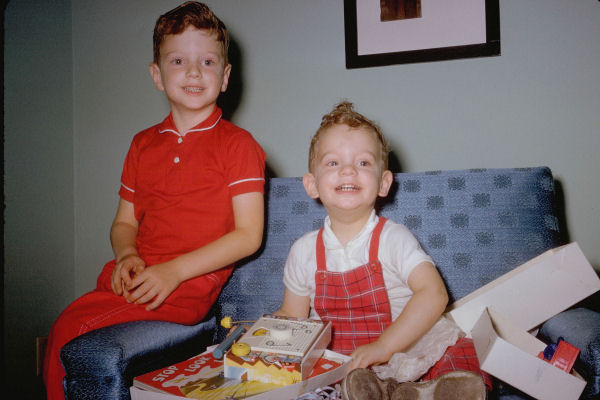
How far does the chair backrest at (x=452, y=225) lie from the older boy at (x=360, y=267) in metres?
0.11

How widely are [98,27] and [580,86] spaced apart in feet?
6.94

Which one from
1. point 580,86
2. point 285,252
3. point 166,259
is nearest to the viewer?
point 166,259

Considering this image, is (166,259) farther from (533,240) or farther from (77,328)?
(533,240)

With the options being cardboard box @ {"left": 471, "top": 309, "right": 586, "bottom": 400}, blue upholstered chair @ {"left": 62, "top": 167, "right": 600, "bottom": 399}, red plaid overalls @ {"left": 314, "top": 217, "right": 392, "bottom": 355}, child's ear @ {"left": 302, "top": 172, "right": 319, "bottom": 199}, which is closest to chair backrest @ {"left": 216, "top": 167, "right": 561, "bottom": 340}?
blue upholstered chair @ {"left": 62, "top": 167, "right": 600, "bottom": 399}

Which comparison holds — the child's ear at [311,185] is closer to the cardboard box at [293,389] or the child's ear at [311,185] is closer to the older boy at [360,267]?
the older boy at [360,267]

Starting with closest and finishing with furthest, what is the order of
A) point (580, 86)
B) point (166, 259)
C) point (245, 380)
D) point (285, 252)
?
point (245, 380) → point (166, 259) → point (285, 252) → point (580, 86)

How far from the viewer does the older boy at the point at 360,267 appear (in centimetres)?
90

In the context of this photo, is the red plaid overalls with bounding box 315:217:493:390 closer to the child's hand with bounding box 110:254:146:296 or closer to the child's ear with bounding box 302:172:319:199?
the child's ear with bounding box 302:172:319:199

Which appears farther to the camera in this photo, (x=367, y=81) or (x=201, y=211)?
(x=367, y=81)

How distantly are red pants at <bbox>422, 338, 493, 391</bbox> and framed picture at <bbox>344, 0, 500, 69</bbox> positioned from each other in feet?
3.61

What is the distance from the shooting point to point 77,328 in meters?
0.88

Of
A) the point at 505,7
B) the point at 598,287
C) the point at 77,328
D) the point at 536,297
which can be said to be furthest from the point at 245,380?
the point at 505,7

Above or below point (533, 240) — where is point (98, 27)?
above

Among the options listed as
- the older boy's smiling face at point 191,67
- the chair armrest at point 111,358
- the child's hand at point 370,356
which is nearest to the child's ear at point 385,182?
the child's hand at point 370,356
